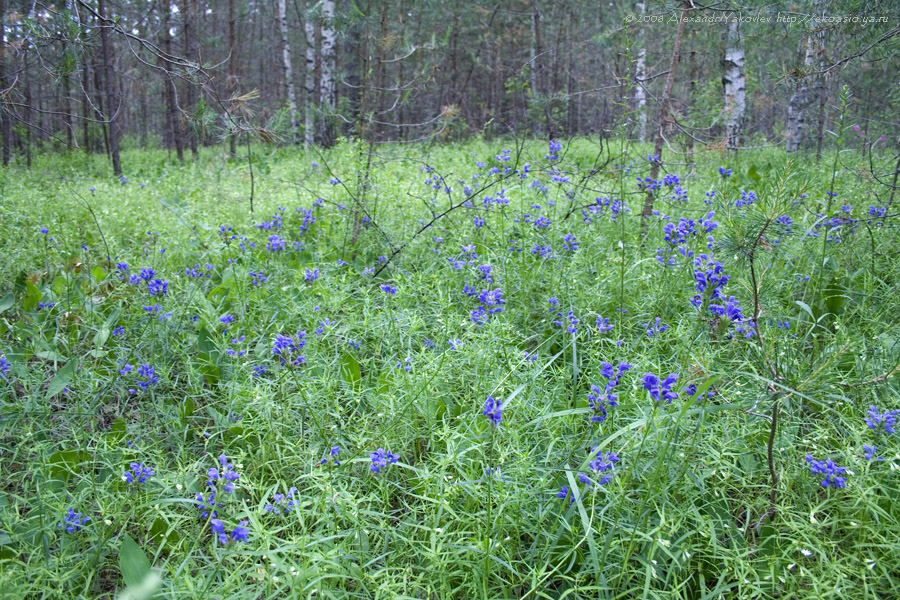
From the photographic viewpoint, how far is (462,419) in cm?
211

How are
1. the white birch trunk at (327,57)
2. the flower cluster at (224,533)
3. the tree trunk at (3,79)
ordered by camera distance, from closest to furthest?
the flower cluster at (224,533) < the tree trunk at (3,79) < the white birch trunk at (327,57)

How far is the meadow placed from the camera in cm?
157

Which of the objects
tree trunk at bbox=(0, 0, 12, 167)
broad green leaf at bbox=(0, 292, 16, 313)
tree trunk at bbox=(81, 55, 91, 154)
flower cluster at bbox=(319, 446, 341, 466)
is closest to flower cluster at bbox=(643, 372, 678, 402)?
flower cluster at bbox=(319, 446, 341, 466)

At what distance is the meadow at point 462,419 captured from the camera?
1.57 metres

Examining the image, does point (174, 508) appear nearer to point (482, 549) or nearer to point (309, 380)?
point (309, 380)

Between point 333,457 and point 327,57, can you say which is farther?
point 327,57

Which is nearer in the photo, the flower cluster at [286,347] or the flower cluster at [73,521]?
the flower cluster at [73,521]

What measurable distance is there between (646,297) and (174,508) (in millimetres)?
2449

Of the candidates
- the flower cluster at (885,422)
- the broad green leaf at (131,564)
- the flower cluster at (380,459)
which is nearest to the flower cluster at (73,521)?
the broad green leaf at (131,564)

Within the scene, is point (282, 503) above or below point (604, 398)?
below

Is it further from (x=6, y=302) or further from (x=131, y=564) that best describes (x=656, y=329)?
(x=6, y=302)

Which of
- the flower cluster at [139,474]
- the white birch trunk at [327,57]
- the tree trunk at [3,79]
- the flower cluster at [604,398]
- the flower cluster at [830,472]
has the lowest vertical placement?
the flower cluster at [139,474]

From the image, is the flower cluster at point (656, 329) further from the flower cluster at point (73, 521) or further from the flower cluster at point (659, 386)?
the flower cluster at point (73, 521)

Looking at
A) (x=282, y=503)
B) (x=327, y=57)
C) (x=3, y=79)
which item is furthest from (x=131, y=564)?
(x=327, y=57)
